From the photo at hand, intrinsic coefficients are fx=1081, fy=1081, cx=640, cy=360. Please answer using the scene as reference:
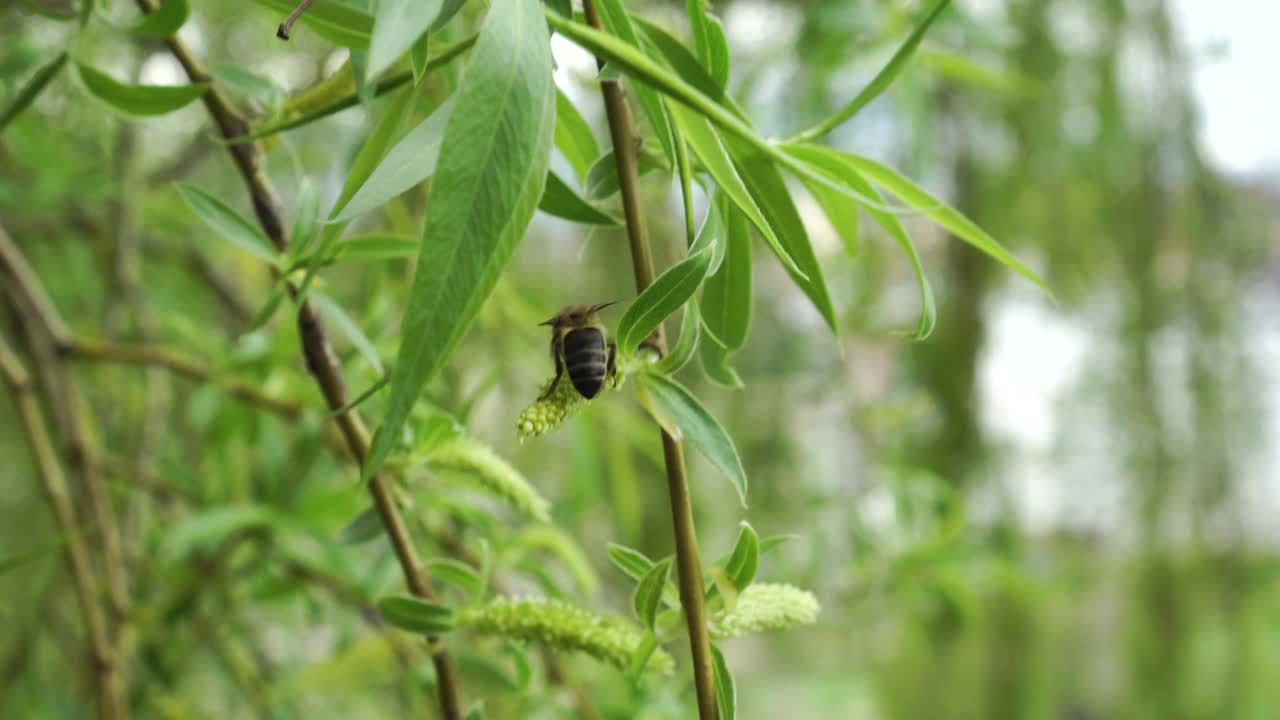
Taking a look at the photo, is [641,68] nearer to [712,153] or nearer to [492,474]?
[712,153]

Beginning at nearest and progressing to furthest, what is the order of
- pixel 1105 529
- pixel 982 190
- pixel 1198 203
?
1. pixel 982 190
2. pixel 1198 203
3. pixel 1105 529

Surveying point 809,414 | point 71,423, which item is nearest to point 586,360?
point 71,423

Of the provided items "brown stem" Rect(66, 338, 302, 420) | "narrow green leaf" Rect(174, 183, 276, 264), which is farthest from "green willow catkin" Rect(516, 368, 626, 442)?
"brown stem" Rect(66, 338, 302, 420)

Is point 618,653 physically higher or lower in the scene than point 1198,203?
lower

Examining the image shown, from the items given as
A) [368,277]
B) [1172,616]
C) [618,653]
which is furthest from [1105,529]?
[618,653]

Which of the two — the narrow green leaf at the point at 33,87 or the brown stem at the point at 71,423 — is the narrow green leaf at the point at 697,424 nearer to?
the narrow green leaf at the point at 33,87

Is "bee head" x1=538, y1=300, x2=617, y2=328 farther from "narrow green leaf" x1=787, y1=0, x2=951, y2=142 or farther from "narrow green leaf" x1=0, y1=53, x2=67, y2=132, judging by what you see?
"narrow green leaf" x1=0, y1=53, x2=67, y2=132

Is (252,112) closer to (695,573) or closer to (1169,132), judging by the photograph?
(695,573)
